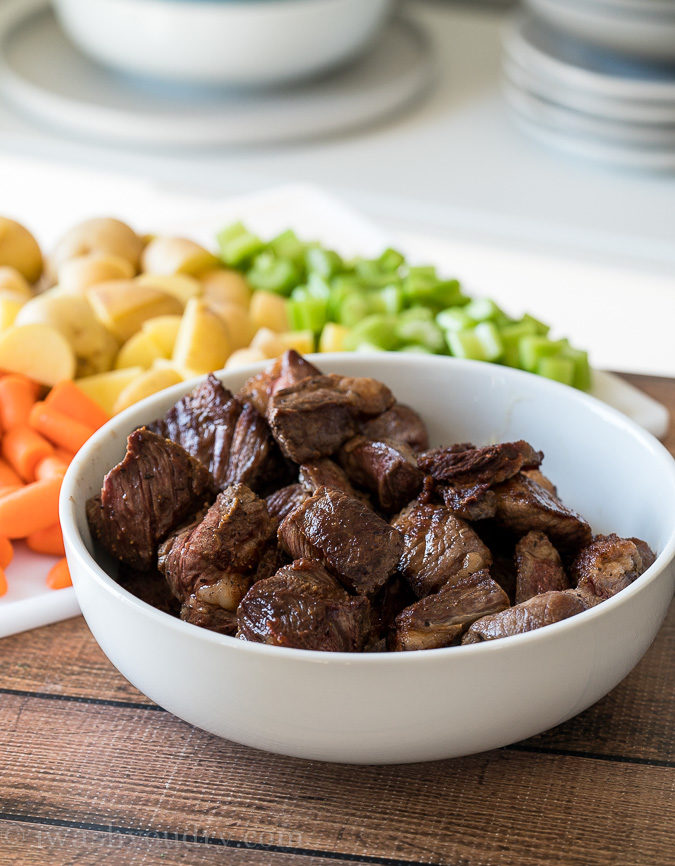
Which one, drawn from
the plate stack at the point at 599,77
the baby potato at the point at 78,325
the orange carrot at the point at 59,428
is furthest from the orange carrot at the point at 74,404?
the plate stack at the point at 599,77

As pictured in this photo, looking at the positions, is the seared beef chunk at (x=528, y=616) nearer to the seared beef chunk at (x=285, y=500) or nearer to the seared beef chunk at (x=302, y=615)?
the seared beef chunk at (x=302, y=615)

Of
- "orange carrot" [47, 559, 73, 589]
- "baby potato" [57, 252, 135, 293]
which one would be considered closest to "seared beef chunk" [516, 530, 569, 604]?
"orange carrot" [47, 559, 73, 589]

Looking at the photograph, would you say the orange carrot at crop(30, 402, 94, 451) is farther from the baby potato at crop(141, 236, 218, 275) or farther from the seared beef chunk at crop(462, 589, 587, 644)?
the seared beef chunk at crop(462, 589, 587, 644)

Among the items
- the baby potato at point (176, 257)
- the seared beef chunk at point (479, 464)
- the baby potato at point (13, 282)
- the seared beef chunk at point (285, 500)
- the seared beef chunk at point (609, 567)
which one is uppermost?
the seared beef chunk at point (479, 464)

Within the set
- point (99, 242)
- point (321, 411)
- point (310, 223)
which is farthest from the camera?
point (310, 223)

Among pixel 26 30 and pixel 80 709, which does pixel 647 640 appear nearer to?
pixel 80 709

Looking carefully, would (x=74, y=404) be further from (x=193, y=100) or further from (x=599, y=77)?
(x=193, y=100)

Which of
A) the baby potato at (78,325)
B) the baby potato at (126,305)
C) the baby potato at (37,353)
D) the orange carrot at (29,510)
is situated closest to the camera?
the orange carrot at (29,510)

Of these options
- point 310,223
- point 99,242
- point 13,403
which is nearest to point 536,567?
point 13,403
